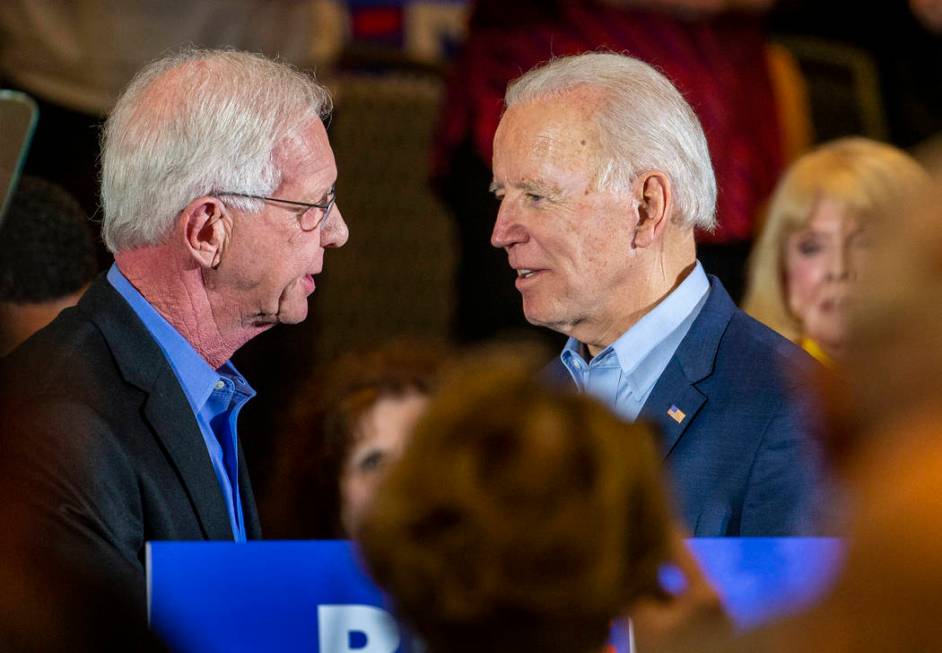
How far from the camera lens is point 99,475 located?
2.25m

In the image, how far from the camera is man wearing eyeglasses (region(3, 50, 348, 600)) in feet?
7.44

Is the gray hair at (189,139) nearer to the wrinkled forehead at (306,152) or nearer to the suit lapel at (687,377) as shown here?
the wrinkled forehead at (306,152)

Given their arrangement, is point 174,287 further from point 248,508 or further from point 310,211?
point 248,508

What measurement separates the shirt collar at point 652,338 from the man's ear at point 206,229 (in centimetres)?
63

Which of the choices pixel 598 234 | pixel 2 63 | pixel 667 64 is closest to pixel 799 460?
pixel 598 234

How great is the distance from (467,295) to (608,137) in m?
1.85

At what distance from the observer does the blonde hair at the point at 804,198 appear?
3.79 m

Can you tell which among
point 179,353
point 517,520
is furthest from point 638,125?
point 517,520

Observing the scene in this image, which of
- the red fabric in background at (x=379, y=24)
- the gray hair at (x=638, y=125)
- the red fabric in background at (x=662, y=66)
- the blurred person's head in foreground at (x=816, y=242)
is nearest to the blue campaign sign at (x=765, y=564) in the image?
the gray hair at (x=638, y=125)

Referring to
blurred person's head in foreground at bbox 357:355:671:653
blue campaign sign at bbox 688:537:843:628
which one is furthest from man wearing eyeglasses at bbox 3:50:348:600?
blurred person's head in foreground at bbox 357:355:671:653

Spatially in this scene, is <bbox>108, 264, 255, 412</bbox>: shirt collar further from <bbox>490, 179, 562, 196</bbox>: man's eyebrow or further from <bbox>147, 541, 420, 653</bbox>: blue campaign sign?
<bbox>490, 179, 562, 196</bbox>: man's eyebrow

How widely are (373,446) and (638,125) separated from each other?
2.55 feet

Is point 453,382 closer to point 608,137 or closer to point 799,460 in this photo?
point 799,460

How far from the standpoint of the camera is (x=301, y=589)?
2.03 meters
